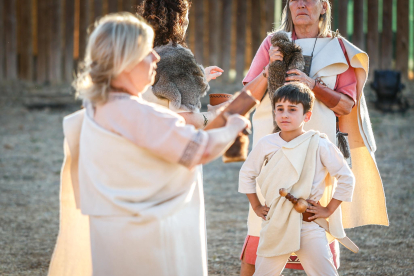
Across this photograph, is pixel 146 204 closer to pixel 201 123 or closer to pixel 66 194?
pixel 66 194

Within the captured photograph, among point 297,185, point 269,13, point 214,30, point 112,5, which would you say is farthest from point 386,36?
point 297,185

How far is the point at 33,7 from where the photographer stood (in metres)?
9.81

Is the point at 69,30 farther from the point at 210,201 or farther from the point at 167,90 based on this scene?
the point at 167,90

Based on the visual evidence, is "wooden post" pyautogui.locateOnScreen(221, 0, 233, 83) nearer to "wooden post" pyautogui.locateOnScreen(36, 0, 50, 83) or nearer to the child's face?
"wooden post" pyautogui.locateOnScreen(36, 0, 50, 83)

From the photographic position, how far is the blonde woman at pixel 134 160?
1953mm

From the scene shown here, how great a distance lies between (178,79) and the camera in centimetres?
279

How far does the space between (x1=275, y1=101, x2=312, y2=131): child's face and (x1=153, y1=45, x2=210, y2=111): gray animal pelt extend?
43 centimetres

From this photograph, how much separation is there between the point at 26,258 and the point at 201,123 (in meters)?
2.07

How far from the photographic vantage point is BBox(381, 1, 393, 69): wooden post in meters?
9.45

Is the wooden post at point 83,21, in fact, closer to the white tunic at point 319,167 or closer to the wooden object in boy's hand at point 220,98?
the wooden object in boy's hand at point 220,98

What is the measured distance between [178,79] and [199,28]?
704 centimetres

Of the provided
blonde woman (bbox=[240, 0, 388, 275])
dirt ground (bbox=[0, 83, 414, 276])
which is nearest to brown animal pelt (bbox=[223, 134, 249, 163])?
blonde woman (bbox=[240, 0, 388, 275])

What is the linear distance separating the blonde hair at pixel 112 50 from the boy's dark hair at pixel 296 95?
923 millimetres

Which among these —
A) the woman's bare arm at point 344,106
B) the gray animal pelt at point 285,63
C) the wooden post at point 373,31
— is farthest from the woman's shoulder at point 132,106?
the wooden post at point 373,31
